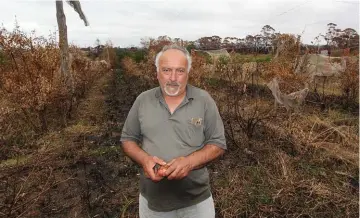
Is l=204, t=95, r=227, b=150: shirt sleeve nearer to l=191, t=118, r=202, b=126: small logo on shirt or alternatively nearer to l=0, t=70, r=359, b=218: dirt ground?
l=191, t=118, r=202, b=126: small logo on shirt

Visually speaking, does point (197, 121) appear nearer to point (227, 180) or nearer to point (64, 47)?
point (227, 180)

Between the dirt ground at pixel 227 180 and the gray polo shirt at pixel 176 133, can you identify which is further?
the dirt ground at pixel 227 180

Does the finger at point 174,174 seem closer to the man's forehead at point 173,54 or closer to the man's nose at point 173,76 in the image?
the man's nose at point 173,76

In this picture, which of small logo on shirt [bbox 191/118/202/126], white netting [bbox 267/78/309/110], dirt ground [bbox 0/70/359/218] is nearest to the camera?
small logo on shirt [bbox 191/118/202/126]

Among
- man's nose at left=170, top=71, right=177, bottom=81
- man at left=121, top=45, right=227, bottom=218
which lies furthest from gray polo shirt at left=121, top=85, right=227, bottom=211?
man's nose at left=170, top=71, right=177, bottom=81

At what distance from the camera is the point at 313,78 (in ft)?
42.3

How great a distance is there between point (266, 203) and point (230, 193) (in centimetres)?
41

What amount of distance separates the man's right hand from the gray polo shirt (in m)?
0.12

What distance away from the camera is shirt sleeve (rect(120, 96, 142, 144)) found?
2.00 m

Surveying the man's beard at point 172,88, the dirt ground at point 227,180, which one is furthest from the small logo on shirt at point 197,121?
the dirt ground at point 227,180

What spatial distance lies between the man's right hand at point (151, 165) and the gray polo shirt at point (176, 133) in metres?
0.12

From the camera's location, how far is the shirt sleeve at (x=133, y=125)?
2.00 meters

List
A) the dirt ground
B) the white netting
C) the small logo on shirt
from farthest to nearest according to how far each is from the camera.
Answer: the white netting < the dirt ground < the small logo on shirt

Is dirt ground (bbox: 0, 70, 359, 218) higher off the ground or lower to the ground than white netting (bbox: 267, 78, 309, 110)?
lower
